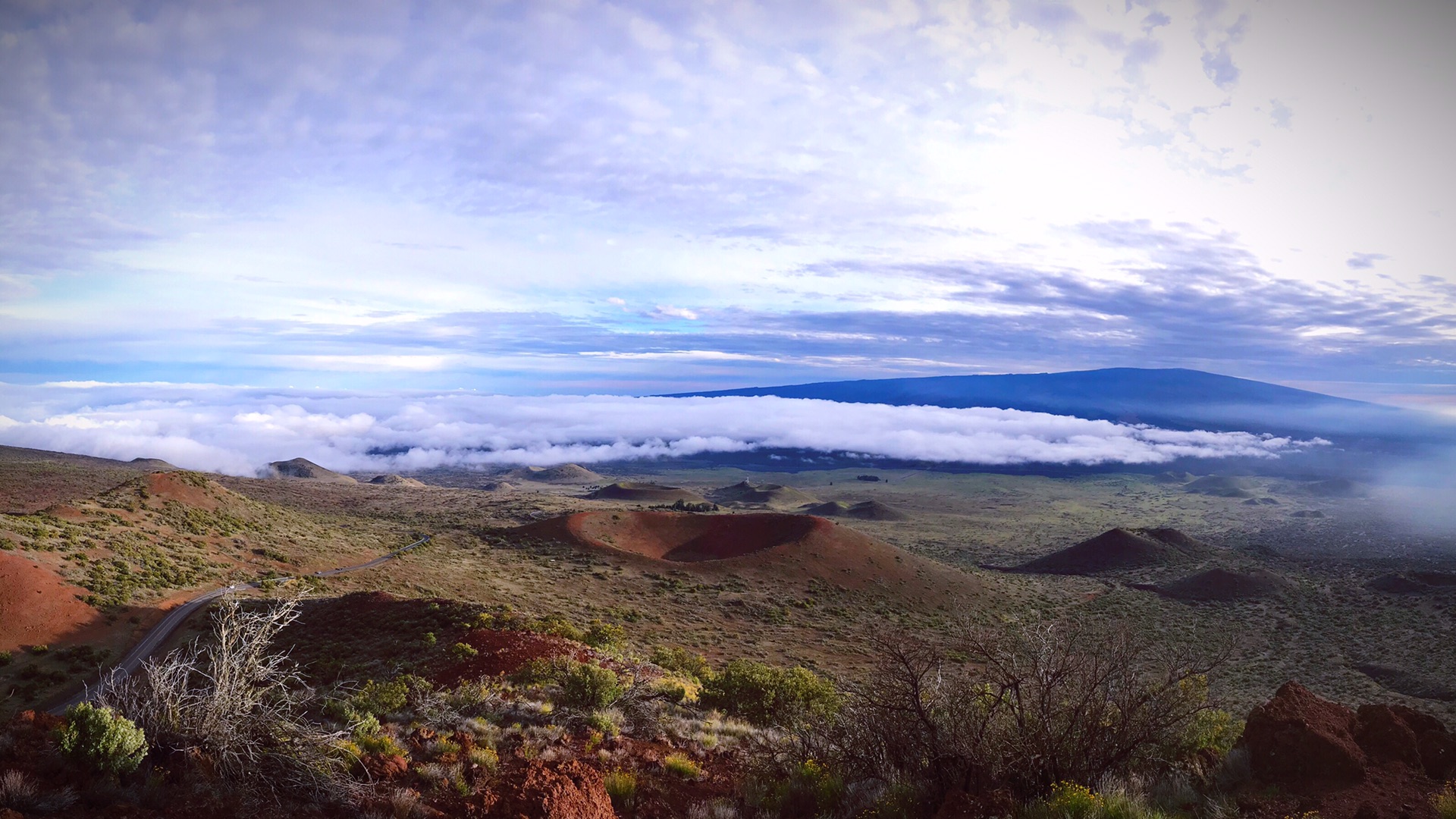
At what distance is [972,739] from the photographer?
725cm

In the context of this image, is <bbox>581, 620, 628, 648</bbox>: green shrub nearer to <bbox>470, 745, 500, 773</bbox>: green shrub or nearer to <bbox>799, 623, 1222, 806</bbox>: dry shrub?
<bbox>470, 745, 500, 773</bbox>: green shrub

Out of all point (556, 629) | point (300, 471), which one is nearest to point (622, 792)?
point (556, 629)

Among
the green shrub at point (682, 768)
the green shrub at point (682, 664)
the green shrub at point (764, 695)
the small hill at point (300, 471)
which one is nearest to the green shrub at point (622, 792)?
the green shrub at point (682, 768)

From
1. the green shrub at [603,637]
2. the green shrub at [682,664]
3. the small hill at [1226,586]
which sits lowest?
the small hill at [1226,586]

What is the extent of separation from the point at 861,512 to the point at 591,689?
81743 millimetres

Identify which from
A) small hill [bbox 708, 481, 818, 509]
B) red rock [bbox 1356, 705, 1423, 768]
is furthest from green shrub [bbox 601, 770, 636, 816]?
small hill [bbox 708, 481, 818, 509]

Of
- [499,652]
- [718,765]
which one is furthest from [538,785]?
[499,652]

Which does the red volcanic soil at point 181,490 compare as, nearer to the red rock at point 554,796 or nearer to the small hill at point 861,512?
the red rock at point 554,796

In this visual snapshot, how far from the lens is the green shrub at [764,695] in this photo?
14.0 meters

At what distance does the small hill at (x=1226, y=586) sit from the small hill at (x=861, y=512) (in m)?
42.0

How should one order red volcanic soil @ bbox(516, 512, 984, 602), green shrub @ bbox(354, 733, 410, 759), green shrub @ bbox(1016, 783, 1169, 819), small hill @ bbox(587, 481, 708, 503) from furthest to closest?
1. small hill @ bbox(587, 481, 708, 503)
2. red volcanic soil @ bbox(516, 512, 984, 602)
3. green shrub @ bbox(354, 733, 410, 759)
4. green shrub @ bbox(1016, 783, 1169, 819)

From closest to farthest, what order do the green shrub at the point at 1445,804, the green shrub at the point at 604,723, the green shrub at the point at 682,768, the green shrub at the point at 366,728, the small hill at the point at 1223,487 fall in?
the green shrub at the point at 1445,804 → the green shrub at the point at 682,768 → the green shrub at the point at 366,728 → the green shrub at the point at 604,723 → the small hill at the point at 1223,487

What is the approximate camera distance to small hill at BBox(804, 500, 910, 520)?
295 feet

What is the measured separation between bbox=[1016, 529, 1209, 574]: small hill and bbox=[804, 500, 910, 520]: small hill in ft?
89.4
